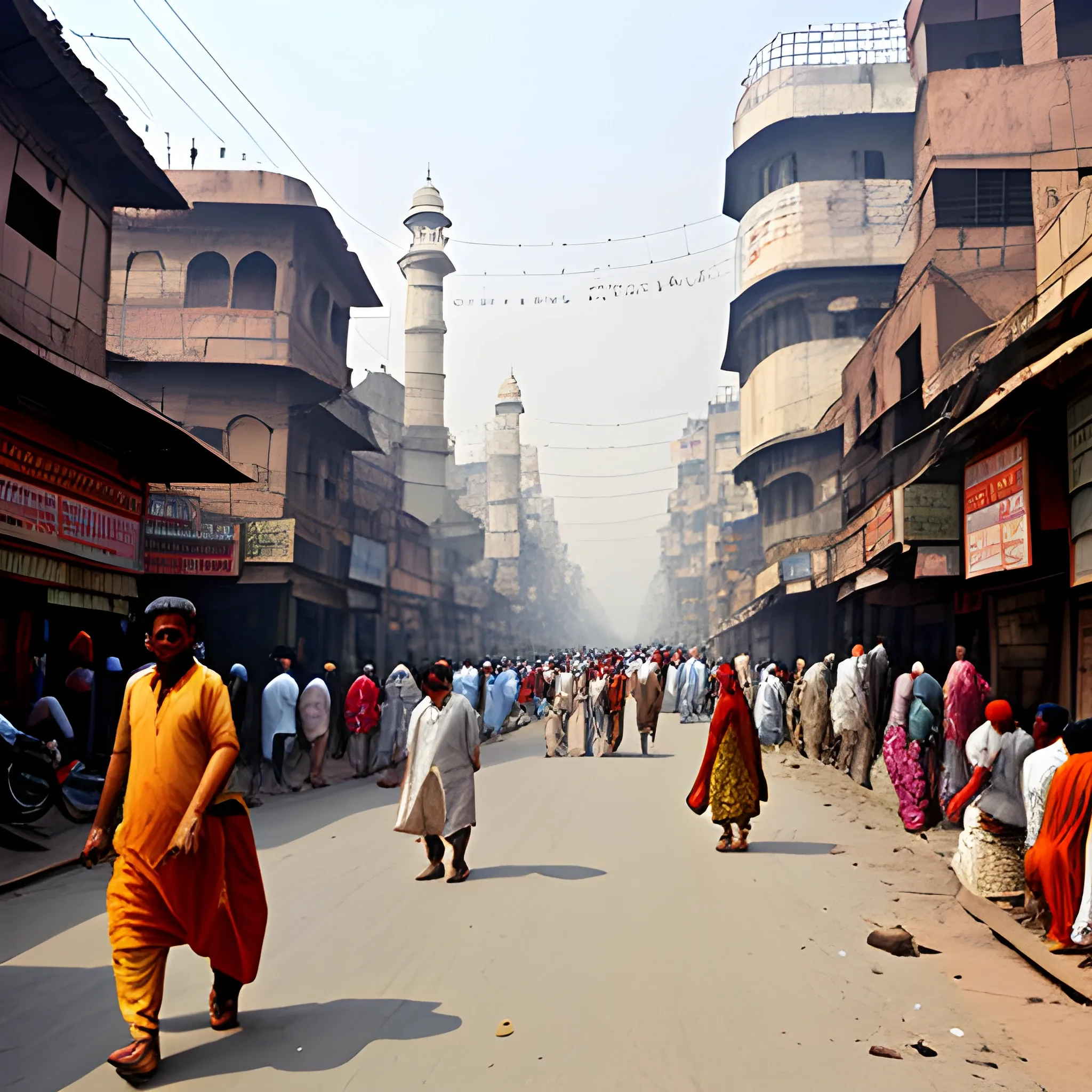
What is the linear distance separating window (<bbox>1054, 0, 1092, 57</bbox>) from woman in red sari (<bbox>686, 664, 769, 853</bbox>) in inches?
686

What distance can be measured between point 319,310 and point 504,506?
5161 cm

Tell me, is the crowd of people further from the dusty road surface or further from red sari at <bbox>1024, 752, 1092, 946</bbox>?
the dusty road surface

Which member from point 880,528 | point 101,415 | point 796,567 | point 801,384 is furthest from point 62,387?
point 801,384

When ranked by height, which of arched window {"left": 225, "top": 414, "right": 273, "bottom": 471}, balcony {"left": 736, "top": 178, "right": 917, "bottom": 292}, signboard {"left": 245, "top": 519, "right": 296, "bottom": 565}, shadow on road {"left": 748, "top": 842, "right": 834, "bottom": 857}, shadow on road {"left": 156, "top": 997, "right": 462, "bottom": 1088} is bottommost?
shadow on road {"left": 748, "top": 842, "right": 834, "bottom": 857}

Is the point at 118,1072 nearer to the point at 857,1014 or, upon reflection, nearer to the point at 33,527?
the point at 857,1014

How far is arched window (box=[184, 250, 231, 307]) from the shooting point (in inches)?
931

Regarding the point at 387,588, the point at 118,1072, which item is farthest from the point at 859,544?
the point at 387,588

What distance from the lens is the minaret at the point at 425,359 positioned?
51.0 m

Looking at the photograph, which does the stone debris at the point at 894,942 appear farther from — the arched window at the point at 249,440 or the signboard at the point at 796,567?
the signboard at the point at 796,567

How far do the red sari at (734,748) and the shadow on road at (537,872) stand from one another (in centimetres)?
147

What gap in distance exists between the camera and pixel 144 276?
78.4 ft

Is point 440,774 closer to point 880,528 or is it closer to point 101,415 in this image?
point 101,415

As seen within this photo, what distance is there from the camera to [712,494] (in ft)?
261

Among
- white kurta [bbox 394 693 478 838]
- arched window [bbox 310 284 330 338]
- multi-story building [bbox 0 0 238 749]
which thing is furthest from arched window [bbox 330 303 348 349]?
white kurta [bbox 394 693 478 838]
